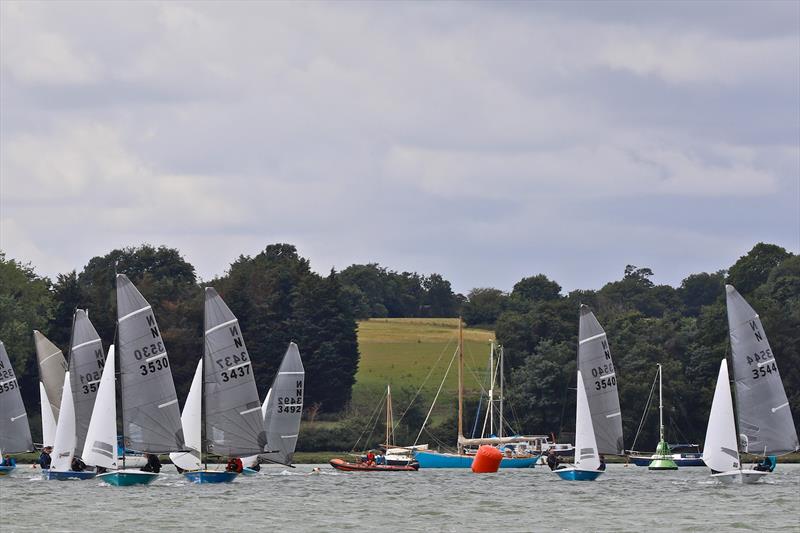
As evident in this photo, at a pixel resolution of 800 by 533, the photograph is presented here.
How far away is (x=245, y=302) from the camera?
537 ft

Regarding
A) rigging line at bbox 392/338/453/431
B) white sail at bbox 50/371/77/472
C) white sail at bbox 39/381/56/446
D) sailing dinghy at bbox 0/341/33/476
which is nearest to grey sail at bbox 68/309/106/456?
white sail at bbox 50/371/77/472

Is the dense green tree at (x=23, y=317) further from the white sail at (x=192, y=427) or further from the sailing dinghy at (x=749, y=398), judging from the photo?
the sailing dinghy at (x=749, y=398)

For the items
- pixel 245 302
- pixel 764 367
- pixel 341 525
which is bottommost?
pixel 341 525

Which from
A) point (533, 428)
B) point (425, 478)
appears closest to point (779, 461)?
point (533, 428)

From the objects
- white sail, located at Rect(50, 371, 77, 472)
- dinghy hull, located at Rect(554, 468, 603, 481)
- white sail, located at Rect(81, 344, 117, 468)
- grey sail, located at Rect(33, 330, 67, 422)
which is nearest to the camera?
white sail, located at Rect(81, 344, 117, 468)

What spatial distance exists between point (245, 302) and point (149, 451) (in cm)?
8516

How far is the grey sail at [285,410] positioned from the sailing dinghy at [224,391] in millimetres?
14046

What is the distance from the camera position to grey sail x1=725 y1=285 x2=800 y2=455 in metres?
83.3

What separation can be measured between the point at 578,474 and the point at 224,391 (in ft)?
69.3

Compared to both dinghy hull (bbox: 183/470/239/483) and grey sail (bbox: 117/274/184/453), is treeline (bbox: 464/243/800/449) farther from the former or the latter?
grey sail (bbox: 117/274/184/453)

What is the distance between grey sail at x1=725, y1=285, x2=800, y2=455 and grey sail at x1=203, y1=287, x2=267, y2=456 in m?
23.8

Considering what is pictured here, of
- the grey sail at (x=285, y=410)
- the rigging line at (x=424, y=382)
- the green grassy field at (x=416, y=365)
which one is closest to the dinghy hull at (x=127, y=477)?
the grey sail at (x=285, y=410)

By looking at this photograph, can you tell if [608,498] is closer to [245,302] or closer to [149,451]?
[149,451]

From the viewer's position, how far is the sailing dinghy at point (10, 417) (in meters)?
94.1
